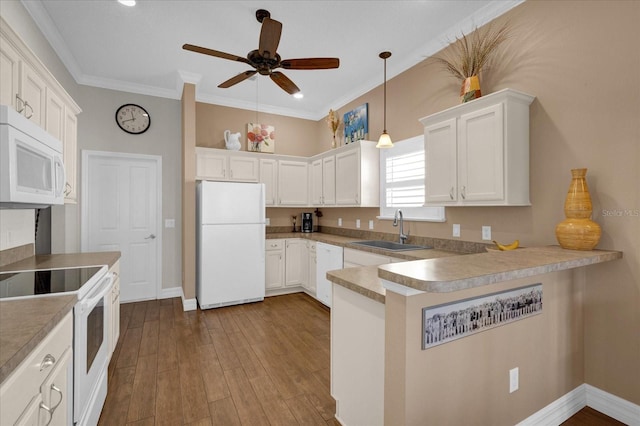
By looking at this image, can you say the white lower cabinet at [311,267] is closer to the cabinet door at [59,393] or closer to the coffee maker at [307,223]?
the coffee maker at [307,223]

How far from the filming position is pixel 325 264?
157 inches

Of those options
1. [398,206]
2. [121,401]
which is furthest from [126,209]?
[398,206]

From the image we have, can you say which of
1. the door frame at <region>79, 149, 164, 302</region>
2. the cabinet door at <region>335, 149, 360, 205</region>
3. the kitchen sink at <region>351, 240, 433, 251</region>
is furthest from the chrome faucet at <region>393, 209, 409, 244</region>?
the door frame at <region>79, 149, 164, 302</region>

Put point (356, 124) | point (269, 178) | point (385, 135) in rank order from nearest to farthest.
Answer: point (385, 135) → point (356, 124) → point (269, 178)

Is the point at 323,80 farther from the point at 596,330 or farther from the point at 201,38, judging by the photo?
the point at 596,330

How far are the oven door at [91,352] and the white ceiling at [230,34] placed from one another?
2.38 meters

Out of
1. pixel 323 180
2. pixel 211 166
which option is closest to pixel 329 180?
pixel 323 180

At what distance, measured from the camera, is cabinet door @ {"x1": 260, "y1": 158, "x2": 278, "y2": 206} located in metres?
4.75

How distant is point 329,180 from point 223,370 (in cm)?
290

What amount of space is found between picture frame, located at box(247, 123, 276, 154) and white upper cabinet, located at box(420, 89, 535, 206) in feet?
9.92

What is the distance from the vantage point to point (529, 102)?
2.29m

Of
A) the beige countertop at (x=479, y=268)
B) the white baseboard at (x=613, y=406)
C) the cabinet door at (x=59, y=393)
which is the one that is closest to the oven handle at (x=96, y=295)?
the cabinet door at (x=59, y=393)

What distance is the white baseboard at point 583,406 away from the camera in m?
1.80

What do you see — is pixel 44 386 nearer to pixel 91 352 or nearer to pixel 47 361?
pixel 47 361
